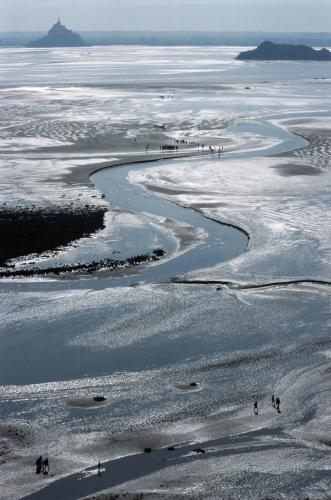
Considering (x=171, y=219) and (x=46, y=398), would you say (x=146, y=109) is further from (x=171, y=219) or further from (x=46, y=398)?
(x=46, y=398)

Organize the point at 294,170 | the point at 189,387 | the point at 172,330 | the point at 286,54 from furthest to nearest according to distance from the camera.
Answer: the point at 286,54 → the point at 294,170 → the point at 172,330 → the point at 189,387

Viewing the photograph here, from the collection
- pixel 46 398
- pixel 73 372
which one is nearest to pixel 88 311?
pixel 73 372

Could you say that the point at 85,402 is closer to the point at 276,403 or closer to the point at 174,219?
the point at 276,403

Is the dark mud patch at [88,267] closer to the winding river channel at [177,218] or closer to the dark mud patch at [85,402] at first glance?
the winding river channel at [177,218]

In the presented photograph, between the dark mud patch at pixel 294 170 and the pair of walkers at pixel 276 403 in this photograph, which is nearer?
the pair of walkers at pixel 276 403

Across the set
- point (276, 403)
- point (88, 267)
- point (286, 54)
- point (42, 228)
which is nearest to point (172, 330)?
point (276, 403)

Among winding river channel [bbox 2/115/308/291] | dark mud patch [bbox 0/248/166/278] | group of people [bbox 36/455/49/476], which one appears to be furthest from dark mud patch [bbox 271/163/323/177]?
group of people [bbox 36/455/49/476]

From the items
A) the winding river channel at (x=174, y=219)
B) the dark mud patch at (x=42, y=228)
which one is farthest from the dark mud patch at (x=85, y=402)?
the dark mud patch at (x=42, y=228)

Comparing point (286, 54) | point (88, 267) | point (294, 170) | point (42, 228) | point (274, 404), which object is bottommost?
point (274, 404)
